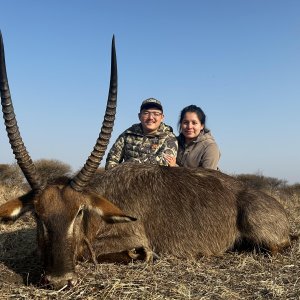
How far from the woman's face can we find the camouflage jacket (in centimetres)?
44

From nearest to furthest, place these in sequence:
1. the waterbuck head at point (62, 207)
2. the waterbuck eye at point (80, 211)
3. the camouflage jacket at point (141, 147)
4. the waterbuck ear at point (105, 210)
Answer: the waterbuck head at point (62, 207) → the waterbuck eye at point (80, 211) → the waterbuck ear at point (105, 210) → the camouflage jacket at point (141, 147)

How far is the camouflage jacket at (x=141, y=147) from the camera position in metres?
8.53

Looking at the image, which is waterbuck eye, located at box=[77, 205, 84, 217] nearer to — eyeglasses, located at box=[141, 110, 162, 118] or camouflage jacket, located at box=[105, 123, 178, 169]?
camouflage jacket, located at box=[105, 123, 178, 169]

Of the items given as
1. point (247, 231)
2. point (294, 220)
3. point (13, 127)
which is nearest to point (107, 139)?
point (13, 127)

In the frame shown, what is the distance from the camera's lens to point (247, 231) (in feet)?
21.4

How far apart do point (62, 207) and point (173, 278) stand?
1.41m

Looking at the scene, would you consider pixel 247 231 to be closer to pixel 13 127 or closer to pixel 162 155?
pixel 162 155

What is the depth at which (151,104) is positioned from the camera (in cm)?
877

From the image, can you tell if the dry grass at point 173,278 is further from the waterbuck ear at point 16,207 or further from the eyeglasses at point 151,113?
the eyeglasses at point 151,113

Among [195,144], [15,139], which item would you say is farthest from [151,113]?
[15,139]

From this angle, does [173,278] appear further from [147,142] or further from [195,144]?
[195,144]

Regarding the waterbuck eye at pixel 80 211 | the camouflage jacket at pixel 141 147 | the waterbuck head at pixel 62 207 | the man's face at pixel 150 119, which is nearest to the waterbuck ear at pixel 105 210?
the waterbuck head at pixel 62 207

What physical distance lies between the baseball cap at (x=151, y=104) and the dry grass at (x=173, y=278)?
11.1 feet

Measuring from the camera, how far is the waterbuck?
4965mm
